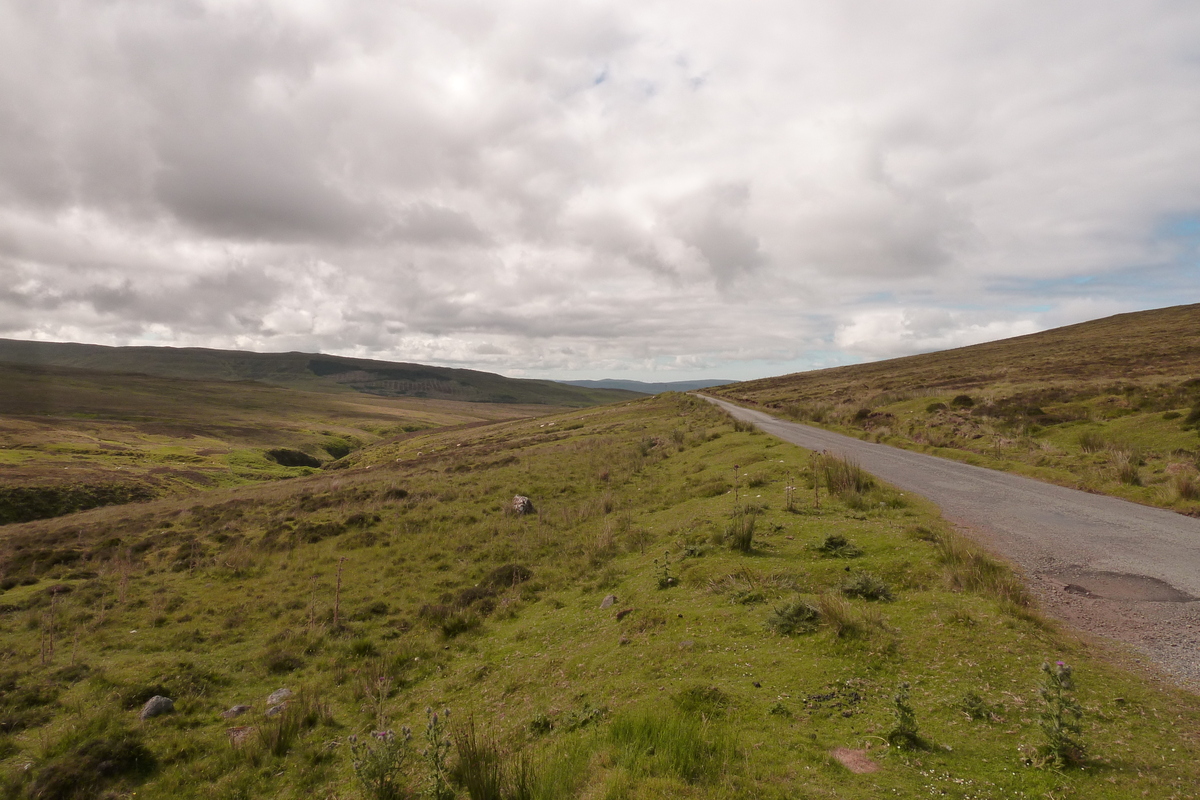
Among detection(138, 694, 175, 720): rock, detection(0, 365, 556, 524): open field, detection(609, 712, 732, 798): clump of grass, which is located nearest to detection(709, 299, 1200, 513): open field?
detection(609, 712, 732, 798): clump of grass

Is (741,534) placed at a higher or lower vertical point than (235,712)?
higher

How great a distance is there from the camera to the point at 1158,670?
6637mm

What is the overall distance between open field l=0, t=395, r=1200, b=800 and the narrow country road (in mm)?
937

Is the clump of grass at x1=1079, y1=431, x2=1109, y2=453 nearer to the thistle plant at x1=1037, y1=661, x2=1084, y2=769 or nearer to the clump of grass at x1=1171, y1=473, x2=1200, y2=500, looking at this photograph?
the clump of grass at x1=1171, y1=473, x2=1200, y2=500

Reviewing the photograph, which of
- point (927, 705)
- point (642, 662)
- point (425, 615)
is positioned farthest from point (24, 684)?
point (927, 705)

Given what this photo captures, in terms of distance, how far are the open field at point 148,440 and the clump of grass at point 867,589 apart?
69681mm

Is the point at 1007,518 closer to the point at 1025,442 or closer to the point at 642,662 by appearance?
the point at 642,662

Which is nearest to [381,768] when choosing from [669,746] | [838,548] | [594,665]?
[669,746]

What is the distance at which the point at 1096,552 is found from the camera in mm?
11055

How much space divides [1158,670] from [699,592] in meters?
6.84

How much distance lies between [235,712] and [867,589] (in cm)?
1312

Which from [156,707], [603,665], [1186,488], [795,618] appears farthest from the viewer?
[1186,488]

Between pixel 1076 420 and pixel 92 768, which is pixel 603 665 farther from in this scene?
pixel 1076 420

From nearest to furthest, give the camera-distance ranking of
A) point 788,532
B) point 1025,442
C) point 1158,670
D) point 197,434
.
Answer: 1. point 1158,670
2. point 788,532
3. point 1025,442
4. point 197,434
